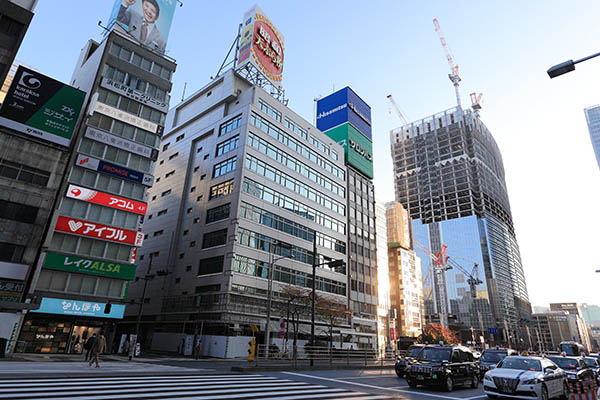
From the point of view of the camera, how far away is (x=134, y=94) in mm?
42000

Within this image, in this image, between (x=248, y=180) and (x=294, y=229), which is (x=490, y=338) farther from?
(x=248, y=180)

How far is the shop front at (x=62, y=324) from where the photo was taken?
31203 mm

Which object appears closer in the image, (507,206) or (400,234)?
(400,234)

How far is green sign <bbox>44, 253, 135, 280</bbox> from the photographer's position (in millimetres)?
32456

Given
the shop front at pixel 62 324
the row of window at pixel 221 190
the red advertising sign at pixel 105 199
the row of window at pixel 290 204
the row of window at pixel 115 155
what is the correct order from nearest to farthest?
the shop front at pixel 62 324 → the red advertising sign at pixel 105 199 → the row of window at pixel 115 155 → the row of window at pixel 221 190 → the row of window at pixel 290 204

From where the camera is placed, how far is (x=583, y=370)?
17703 mm

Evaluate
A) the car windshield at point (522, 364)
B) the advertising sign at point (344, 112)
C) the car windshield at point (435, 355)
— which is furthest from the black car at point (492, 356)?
the advertising sign at point (344, 112)

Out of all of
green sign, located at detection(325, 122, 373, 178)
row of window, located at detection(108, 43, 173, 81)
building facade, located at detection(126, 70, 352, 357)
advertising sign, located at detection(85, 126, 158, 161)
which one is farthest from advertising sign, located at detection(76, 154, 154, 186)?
green sign, located at detection(325, 122, 373, 178)

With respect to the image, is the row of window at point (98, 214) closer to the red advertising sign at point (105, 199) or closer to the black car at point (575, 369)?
the red advertising sign at point (105, 199)

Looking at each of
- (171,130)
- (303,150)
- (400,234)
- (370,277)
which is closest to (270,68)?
(303,150)

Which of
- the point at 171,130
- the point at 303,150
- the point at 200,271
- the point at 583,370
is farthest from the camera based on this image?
the point at 171,130

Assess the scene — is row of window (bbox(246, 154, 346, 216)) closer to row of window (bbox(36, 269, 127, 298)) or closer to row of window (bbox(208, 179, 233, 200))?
row of window (bbox(208, 179, 233, 200))

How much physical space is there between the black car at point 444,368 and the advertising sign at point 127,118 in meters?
38.6

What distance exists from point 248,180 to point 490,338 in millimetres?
136604
